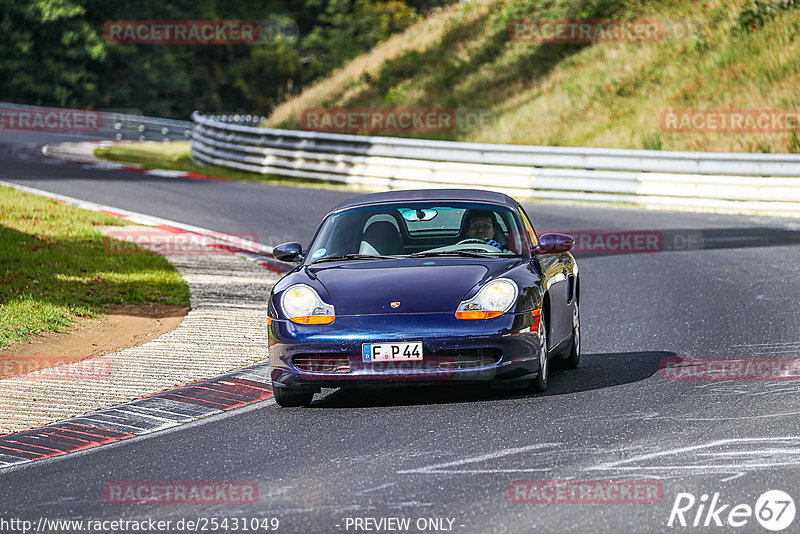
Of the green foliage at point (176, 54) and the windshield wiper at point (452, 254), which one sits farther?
the green foliage at point (176, 54)

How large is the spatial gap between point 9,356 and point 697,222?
12.9 meters

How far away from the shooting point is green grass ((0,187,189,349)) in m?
11.6

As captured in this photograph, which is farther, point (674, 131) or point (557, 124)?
point (557, 124)

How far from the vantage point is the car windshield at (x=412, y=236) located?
9.02 metres

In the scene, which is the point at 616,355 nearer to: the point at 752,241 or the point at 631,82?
the point at 752,241

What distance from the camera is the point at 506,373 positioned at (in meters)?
7.94

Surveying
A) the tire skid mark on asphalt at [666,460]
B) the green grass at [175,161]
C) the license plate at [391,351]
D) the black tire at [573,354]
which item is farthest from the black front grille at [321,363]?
the green grass at [175,161]

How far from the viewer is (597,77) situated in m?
33.1

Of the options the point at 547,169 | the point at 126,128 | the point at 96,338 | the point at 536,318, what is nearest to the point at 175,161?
the point at 126,128

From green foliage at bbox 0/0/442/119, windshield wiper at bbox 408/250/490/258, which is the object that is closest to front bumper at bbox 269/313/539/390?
windshield wiper at bbox 408/250/490/258

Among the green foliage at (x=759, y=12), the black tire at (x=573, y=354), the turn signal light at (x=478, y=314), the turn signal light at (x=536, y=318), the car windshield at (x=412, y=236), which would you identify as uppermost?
the green foliage at (x=759, y=12)

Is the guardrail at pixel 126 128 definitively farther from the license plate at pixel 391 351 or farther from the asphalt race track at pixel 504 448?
the license plate at pixel 391 351

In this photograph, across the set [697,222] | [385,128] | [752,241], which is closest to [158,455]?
[752,241]

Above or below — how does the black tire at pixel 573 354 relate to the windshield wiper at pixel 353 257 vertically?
below
